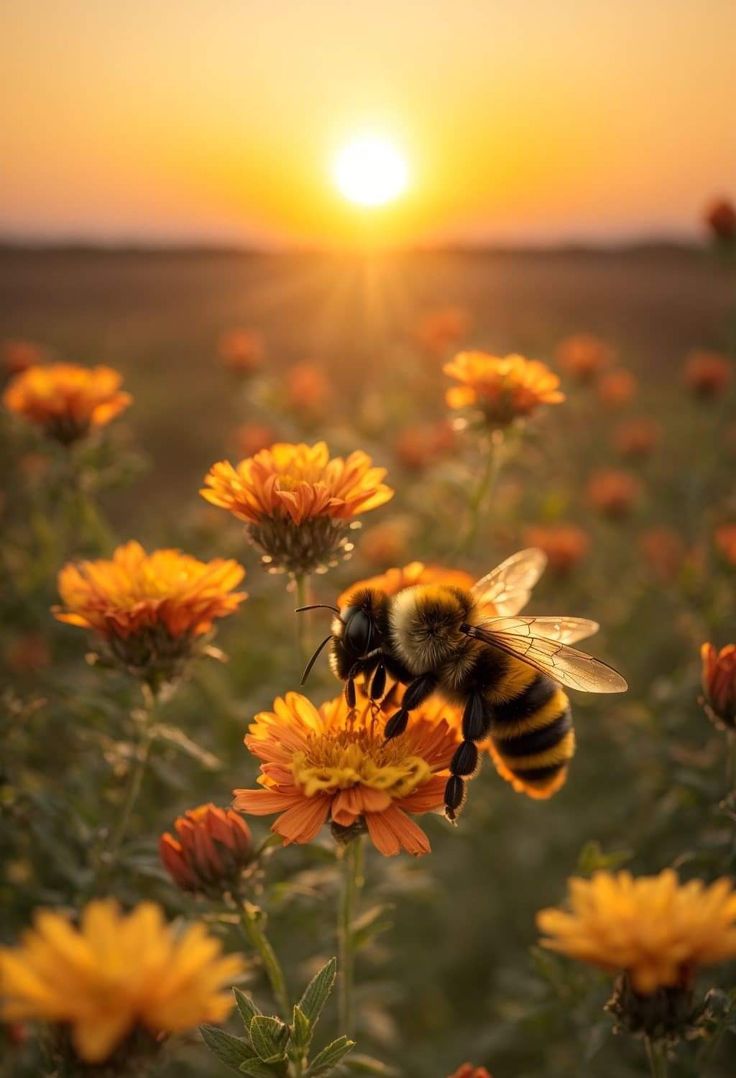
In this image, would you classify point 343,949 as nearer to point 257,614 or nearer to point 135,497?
point 257,614

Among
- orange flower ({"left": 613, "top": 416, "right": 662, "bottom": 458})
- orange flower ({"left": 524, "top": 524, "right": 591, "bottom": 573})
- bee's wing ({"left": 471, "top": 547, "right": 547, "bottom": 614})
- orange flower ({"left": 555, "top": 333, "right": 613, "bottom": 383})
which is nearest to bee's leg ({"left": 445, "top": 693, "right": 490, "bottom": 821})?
bee's wing ({"left": 471, "top": 547, "right": 547, "bottom": 614})

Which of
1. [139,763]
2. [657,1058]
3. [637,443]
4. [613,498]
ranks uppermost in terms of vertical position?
[637,443]

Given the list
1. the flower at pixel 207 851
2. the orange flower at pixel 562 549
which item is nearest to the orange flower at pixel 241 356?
the orange flower at pixel 562 549

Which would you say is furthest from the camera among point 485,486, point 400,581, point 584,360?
point 584,360

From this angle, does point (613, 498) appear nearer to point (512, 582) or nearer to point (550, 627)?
point (512, 582)

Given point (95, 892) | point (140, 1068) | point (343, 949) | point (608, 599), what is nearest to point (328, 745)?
point (343, 949)

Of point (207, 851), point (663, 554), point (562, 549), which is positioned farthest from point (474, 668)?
point (663, 554)
